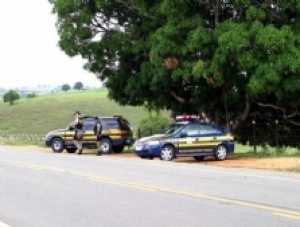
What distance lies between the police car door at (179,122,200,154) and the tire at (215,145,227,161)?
0.83 metres

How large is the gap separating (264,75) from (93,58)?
1119cm

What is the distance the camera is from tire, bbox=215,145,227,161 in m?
24.2

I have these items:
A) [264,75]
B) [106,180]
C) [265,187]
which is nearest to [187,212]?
[265,187]

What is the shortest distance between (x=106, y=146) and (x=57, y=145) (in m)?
2.77

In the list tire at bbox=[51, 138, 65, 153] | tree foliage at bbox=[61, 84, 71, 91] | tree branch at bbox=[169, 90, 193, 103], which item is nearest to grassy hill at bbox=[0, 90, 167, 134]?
tire at bbox=[51, 138, 65, 153]

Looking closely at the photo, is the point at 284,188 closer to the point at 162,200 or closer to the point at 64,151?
the point at 162,200

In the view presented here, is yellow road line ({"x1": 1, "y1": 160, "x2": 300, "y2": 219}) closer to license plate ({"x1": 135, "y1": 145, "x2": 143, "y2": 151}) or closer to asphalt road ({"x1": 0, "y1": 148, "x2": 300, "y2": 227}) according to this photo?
asphalt road ({"x1": 0, "y1": 148, "x2": 300, "y2": 227})

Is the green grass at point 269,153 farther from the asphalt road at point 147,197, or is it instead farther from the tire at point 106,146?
the tire at point 106,146

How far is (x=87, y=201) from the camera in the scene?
12.3 meters

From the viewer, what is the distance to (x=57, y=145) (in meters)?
31.4

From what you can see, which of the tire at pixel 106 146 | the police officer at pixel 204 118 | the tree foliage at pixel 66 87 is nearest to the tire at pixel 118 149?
the tire at pixel 106 146

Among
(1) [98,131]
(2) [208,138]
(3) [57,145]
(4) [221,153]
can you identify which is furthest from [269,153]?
(3) [57,145]

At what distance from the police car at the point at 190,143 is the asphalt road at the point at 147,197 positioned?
420 cm

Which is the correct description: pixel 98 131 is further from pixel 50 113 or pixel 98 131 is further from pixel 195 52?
pixel 50 113
